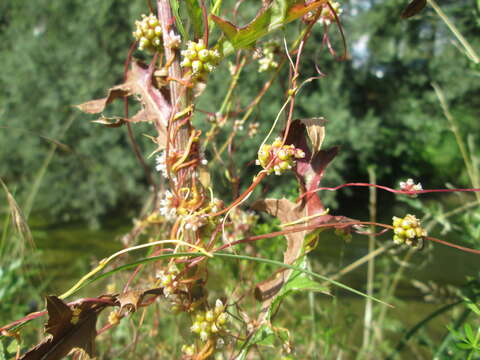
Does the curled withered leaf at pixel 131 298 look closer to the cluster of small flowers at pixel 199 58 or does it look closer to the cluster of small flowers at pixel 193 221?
the cluster of small flowers at pixel 193 221

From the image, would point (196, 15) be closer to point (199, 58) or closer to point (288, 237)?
point (199, 58)

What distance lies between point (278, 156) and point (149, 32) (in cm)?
17

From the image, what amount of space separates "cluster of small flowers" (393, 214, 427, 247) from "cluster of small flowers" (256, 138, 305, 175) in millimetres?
84

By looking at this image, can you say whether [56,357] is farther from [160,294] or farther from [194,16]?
[194,16]

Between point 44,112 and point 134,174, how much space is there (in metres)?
1.13

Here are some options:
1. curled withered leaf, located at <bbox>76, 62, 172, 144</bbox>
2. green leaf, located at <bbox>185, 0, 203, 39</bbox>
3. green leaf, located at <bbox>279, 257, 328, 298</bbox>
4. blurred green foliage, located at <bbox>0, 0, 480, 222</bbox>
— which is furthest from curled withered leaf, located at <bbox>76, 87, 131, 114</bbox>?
blurred green foliage, located at <bbox>0, 0, 480, 222</bbox>

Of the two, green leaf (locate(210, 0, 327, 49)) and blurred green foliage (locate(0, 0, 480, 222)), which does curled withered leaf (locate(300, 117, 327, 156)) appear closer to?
green leaf (locate(210, 0, 327, 49))

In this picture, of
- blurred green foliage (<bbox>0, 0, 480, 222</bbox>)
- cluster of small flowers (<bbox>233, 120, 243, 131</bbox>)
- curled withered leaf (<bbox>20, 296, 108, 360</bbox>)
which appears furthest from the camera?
blurred green foliage (<bbox>0, 0, 480, 222</bbox>)

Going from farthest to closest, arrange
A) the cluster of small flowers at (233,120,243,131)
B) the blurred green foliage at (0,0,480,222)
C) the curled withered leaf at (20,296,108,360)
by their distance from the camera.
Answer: the blurred green foliage at (0,0,480,222), the cluster of small flowers at (233,120,243,131), the curled withered leaf at (20,296,108,360)

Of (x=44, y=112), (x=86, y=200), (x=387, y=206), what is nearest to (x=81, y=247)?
(x=86, y=200)

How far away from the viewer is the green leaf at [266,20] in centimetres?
28

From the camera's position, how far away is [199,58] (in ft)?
0.97

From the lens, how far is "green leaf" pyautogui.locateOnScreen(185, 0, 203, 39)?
30 cm

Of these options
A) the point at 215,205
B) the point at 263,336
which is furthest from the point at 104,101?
the point at 263,336
